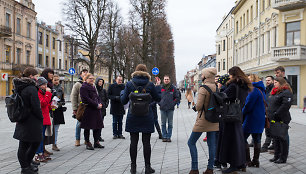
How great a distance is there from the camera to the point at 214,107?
17.1ft

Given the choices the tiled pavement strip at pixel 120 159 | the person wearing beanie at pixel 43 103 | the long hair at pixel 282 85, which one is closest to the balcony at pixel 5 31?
the tiled pavement strip at pixel 120 159

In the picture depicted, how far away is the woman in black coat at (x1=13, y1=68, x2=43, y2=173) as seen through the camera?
17.3ft

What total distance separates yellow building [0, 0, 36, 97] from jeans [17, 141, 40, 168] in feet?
107

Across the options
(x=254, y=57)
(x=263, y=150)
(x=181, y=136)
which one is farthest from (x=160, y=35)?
(x=263, y=150)

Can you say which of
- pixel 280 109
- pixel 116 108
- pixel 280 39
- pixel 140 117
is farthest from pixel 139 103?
pixel 280 39

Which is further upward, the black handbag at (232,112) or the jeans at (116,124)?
the black handbag at (232,112)

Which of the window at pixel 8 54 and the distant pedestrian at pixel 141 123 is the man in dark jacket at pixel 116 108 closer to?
the distant pedestrian at pixel 141 123

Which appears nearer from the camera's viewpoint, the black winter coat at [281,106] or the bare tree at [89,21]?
the black winter coat at [281,106]

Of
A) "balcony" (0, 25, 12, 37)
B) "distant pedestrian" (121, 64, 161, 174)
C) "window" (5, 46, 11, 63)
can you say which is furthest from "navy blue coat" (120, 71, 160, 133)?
"window" (5, 46, 11, 63)

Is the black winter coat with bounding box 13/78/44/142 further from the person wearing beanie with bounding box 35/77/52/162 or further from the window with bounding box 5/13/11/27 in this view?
the window with bounding box 5/13/11/27

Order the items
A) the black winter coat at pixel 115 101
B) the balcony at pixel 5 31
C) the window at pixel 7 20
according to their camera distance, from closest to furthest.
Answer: the black winter coat at pixel 115 101, the balcony at pixel 5 31, the window at pixel 7 20

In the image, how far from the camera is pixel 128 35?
3731 centimetres

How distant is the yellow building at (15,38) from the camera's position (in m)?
35.5

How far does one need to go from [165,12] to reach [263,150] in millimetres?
30425
